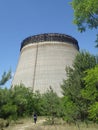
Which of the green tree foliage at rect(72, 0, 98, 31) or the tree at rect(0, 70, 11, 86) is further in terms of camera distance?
the tree at rect(0, 70, 11, 86)

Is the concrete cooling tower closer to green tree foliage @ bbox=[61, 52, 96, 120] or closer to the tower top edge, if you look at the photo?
the tower top edge

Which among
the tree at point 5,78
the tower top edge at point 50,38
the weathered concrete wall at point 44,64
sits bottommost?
the tree at point 5,78

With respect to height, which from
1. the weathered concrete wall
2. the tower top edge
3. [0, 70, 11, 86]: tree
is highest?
the tower top edge

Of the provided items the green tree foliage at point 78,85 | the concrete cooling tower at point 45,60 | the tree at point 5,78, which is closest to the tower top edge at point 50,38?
the concrete cooling tower at point 45,60

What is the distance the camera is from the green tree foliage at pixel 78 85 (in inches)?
1070

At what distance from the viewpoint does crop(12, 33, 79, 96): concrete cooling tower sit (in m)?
42.2

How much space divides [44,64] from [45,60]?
2.86 feet

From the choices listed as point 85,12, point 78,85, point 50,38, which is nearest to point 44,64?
point 50,38

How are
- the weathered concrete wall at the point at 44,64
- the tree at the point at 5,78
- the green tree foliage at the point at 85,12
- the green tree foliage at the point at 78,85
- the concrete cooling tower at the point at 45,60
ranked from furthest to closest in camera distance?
the concrete cooling tower at the point at 45,60, the weathered concrete wall at the point at 44,64, the green tree foliage at the point at 78,85, the tree at the point at 5,78, the green tree foliage at the point at 85,12

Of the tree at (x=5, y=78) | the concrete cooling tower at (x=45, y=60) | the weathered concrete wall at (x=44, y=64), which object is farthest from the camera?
the concrete cooling tower at (x=45, y=60)

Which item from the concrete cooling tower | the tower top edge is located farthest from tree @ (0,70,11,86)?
the tower top edge

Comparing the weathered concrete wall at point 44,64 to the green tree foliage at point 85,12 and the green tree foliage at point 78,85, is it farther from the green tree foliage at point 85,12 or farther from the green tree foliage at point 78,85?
the green tree foliage at point 85,12

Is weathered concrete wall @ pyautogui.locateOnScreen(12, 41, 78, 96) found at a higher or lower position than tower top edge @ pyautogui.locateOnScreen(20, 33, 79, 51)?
lower

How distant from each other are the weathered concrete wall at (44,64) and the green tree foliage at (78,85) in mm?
11300
